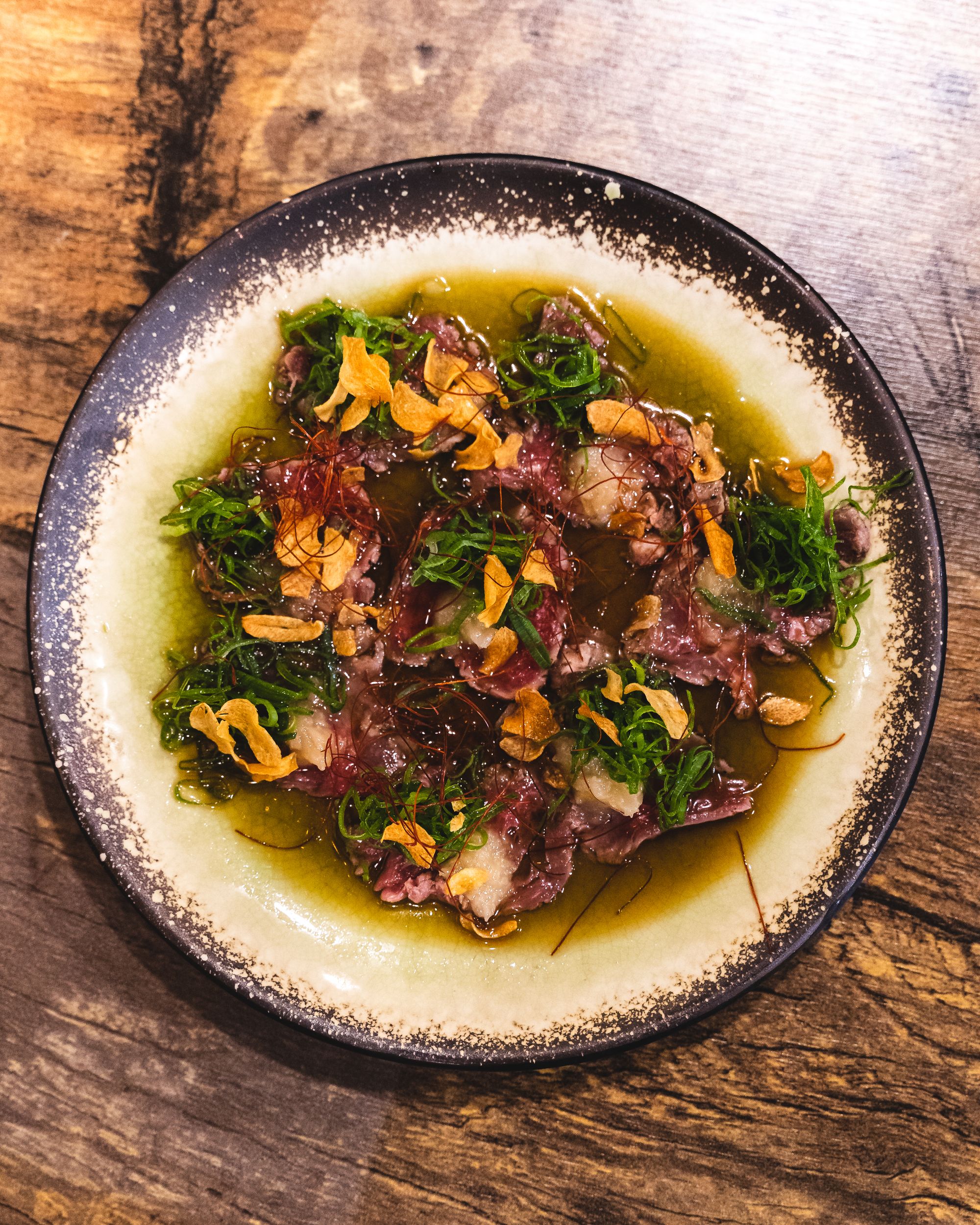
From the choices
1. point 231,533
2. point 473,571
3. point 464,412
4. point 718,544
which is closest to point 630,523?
point 718,544

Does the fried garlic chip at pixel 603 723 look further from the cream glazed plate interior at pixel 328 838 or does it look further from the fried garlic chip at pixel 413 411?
the fried garlic chip at pixel 413 411

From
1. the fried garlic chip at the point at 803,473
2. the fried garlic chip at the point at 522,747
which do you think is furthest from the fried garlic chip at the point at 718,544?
the fried garlic chip at the point at 522,747

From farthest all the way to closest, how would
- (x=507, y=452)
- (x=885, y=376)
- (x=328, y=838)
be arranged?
(x=885, y=376) → (x=328, y=838) → (x=507, y=452)

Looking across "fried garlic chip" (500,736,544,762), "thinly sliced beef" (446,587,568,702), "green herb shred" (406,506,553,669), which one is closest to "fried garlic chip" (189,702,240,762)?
"green herb shred" (406,506,553,669)

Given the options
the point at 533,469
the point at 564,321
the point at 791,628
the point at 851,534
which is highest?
the point at 564,321

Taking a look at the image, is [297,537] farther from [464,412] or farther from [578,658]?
[578,658]

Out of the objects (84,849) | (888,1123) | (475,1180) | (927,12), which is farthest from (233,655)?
(927,12)
